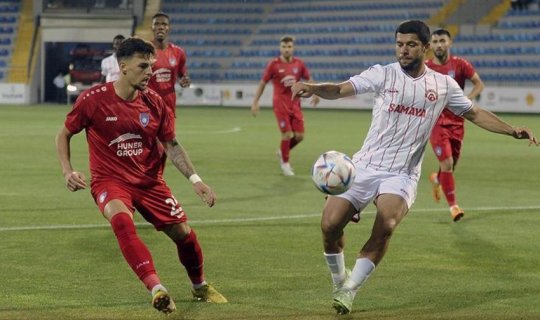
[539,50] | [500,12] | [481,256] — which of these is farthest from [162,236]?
[500,12]

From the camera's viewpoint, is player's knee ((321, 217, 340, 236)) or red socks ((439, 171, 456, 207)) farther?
red socks ((439, 171, 456, 207))

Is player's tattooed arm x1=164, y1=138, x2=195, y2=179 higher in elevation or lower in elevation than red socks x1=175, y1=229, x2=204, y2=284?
higher

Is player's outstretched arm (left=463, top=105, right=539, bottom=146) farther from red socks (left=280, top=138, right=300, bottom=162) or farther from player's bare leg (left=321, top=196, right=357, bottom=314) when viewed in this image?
red socks (left=280, top=138, right=300, bottom=162)

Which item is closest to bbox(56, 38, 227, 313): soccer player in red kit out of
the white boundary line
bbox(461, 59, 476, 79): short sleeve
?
the white boundary line

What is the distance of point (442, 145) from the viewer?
44.1ft

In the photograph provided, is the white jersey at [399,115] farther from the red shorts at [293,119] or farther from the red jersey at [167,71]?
the red shorts at [293,119]

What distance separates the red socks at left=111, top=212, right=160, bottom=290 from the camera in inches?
274

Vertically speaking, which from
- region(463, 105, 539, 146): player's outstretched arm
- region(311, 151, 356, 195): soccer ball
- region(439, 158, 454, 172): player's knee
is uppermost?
region(463, 105, 539, 146): player's outstretched arm

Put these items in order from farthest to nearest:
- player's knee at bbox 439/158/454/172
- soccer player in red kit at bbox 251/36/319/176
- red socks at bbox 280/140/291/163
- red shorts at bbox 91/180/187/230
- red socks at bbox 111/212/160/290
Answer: soccer player in red kit at bbox 251/36/319/176 < red socks at bbox 280/140/291/163 < player's knee at bbox 439/158/454/172 < red shorts at bbox 91/180/187/230 < red socks at bbox 111/212/160/290

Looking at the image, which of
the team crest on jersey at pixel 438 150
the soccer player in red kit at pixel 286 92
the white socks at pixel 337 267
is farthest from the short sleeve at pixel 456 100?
the soccer player in red kit at pixel 286 92

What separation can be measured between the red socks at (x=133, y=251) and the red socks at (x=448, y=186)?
6.37 meters

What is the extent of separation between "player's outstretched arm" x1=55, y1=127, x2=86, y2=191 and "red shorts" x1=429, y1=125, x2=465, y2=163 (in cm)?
Answer: 667

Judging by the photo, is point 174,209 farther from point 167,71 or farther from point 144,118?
point 167,71

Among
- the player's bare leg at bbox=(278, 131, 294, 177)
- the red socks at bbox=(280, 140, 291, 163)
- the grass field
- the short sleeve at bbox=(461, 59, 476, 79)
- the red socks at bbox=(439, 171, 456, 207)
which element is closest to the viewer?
the grass field
